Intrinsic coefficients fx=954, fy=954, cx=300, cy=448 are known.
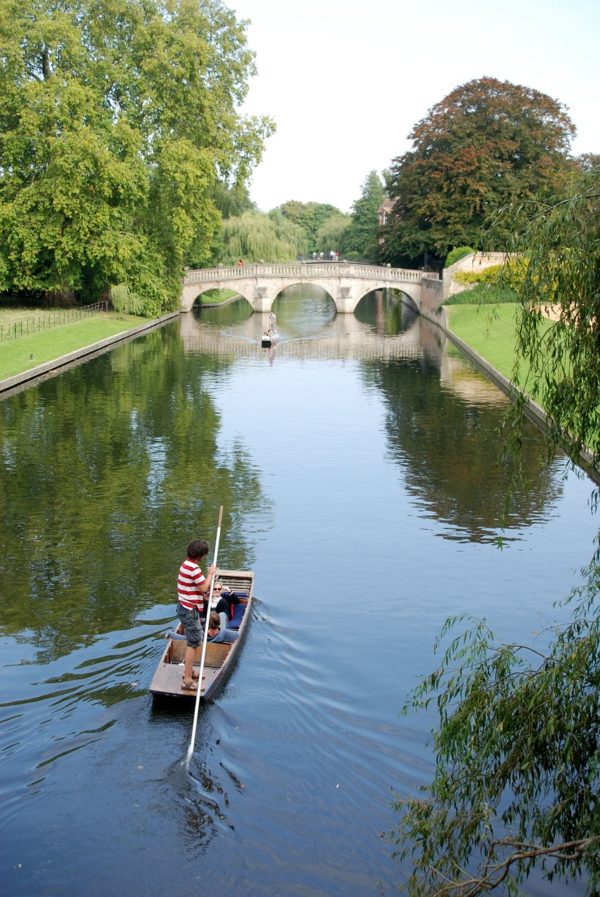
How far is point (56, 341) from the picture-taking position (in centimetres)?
4222

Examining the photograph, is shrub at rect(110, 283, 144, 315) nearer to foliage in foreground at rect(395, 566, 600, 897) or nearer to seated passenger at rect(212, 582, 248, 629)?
seated passenger at rect(212, 582, 248, 629)

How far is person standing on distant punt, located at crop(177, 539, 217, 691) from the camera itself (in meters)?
11.2

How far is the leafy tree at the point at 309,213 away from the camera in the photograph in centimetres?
16600

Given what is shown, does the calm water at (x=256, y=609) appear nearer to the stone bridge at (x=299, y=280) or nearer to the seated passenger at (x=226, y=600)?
the seated passenger at (x=226, y=600)

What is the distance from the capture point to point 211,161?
182ft

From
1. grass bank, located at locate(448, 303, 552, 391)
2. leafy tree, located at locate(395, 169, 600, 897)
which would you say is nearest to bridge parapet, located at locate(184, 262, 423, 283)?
grass bank, located at locate(448, 303, 552, 391)

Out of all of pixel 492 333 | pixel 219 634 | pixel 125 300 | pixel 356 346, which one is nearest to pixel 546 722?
pixel 219 634

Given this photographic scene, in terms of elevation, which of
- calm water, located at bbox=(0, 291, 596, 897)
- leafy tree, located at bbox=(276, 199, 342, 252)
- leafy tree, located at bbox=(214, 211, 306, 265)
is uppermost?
leafy tree, located at bbox=(276, 199, 342, 252)

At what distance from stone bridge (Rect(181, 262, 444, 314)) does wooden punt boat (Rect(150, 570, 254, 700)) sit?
56.7m

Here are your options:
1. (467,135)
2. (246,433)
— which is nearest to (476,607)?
(246,433)

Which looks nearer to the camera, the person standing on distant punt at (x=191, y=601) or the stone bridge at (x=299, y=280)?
the person standing on distant punt at (x=191, y=601)

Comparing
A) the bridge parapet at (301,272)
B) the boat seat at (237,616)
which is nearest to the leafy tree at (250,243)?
the bridge parapet at (301,272)

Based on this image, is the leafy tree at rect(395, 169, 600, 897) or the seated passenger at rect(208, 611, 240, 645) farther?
the seated passenger at rect(208, 611, 240, 645)

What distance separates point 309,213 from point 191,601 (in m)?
163
